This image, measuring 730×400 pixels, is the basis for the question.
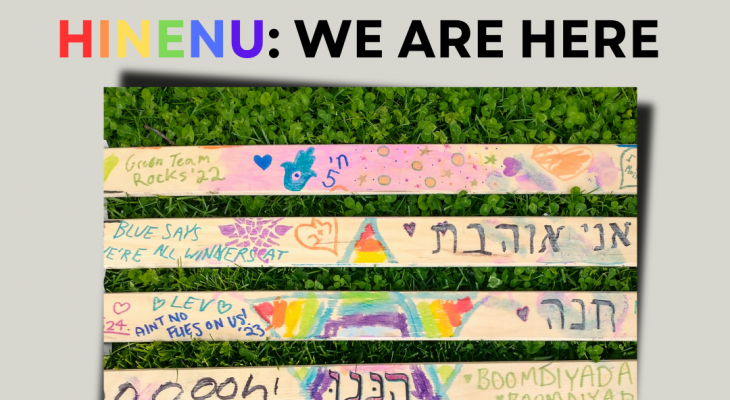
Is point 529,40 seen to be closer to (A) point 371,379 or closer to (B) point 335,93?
(B) point 335,93

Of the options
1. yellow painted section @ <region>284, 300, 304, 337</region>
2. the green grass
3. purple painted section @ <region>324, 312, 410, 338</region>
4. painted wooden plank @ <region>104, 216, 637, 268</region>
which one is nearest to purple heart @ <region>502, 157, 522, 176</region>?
the green grass

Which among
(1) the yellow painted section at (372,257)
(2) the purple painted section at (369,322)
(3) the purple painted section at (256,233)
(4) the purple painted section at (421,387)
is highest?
(3) the purple painted section at (256,233)

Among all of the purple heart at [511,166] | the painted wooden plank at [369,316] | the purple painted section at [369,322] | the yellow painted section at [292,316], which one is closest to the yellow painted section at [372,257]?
the painted wooden plank at [369,316]

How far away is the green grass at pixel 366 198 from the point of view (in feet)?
7.61

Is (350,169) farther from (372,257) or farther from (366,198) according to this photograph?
(372,257)

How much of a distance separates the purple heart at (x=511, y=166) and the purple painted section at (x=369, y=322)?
3.05ft

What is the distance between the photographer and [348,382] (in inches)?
89.7

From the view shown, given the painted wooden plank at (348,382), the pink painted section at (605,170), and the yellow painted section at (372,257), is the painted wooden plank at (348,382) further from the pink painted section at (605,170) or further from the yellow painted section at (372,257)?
the pink painted section at (605,170)

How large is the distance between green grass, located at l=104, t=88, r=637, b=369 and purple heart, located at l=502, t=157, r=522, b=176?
0.11m

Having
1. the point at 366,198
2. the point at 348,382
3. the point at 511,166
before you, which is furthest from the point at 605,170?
the point at 348,382

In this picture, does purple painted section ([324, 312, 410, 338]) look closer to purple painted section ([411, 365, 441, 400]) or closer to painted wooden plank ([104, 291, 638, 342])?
painted wooden plank ([104, 291, 638, 342])

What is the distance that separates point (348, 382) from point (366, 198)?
3.12 feet

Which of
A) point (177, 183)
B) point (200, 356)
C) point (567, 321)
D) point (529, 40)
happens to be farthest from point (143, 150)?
point (567, 321)

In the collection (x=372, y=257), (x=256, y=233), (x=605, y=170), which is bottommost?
(x=372, y=257)
